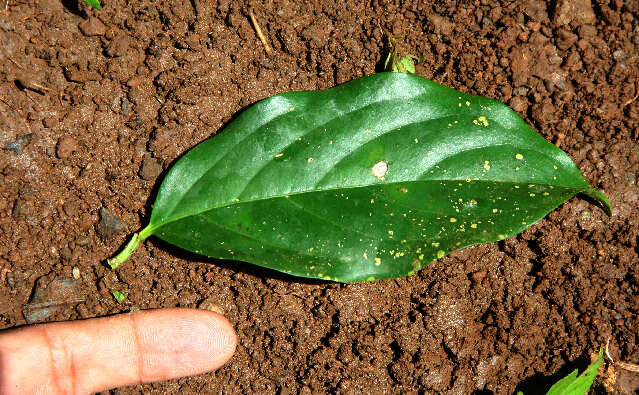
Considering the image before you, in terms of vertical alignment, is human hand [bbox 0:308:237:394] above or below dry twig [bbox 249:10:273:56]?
below

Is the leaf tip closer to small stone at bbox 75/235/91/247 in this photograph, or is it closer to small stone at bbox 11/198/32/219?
small stone at bbox 75/235/91/247

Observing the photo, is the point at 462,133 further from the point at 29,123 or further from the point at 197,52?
the point at 29,123

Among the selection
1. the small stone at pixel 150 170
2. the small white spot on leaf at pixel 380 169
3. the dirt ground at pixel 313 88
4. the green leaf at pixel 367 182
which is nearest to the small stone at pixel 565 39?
the dirt ground at pixel 313 88

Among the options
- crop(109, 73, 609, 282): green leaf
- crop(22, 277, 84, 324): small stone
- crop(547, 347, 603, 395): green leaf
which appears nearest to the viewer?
crop(109, 73, 609, 282): green leaf

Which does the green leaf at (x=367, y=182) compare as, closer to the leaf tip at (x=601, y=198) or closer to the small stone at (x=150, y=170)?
the leaf tip at (x=601, y=198)

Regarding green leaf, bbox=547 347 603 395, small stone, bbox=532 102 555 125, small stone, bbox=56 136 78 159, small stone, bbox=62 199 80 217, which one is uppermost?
small stone, bbox=532 102 555 125

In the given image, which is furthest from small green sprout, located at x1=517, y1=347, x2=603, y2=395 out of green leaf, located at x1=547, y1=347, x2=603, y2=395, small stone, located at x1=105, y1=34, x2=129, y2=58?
small stone, located at x1=105, y1=34, x2=129, y2=58

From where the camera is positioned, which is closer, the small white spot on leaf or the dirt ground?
the small white spot on leaf
